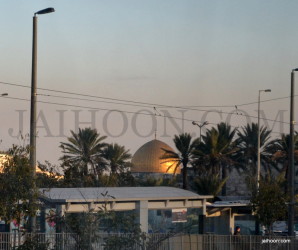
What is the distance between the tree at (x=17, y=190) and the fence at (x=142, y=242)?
2.25 feet

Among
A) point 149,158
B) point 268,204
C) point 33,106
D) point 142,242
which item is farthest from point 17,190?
point 149,158

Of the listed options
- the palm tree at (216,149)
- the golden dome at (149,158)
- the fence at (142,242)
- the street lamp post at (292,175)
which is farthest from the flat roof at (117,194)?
the golden dome at (149,158)

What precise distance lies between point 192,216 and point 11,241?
1531 cm

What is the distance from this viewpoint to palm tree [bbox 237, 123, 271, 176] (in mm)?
61875

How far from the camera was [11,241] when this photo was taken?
21.0 meters

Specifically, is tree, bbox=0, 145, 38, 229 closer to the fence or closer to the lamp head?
the fence

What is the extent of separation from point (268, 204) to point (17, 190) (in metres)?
18.3

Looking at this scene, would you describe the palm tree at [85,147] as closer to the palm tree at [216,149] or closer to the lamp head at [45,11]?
the palm tree at [216,149]

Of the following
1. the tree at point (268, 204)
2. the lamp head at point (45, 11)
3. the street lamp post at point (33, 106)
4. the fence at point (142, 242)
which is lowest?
the fence at point (142, 242)

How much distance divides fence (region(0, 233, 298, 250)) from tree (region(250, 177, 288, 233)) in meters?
8.36

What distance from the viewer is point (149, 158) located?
103 meters

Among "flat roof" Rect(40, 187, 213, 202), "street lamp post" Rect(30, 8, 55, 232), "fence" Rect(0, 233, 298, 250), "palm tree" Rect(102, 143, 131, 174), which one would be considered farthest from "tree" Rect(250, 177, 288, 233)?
"palm tree" Rect(102, 143, 131, 174)

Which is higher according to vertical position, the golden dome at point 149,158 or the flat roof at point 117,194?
the golden dome at point 149,158

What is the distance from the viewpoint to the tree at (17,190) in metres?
19.7
